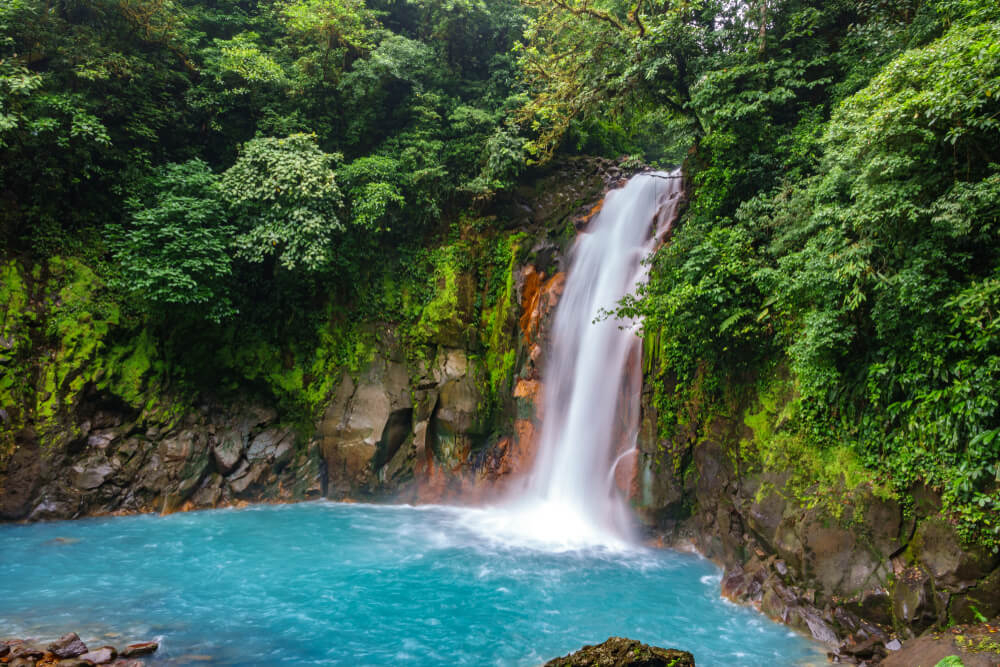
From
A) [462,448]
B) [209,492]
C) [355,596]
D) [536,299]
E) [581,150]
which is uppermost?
[581,150]

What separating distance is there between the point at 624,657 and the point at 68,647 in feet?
18.5

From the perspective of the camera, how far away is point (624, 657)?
454 centimetres

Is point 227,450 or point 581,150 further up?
point 581,150

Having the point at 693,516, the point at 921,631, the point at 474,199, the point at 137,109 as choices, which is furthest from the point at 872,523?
the point at 137,109

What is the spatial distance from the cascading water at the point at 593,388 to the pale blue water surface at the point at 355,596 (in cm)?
115

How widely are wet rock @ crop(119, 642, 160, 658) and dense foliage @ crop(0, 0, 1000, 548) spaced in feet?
22.8

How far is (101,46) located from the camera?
11359 millimetres

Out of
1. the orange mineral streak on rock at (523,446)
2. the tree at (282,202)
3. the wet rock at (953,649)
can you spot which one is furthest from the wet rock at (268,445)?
the wet rock at (953,649)

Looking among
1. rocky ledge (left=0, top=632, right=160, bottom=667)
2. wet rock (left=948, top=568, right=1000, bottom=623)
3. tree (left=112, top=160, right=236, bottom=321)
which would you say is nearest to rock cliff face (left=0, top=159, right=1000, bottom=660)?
wet rock (left=948, top=568, right=1000, bottom=623)

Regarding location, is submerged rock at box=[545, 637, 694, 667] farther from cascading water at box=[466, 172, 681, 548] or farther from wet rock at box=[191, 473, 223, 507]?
wet rock at box=[191, 473, 223, 507]

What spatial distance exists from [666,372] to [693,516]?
8.70ft

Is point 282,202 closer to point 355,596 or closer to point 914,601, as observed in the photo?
point 355,596

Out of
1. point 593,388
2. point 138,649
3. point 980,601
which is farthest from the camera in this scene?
point 593,388

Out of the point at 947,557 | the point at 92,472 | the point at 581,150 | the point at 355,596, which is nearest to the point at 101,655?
the point at 355,596
